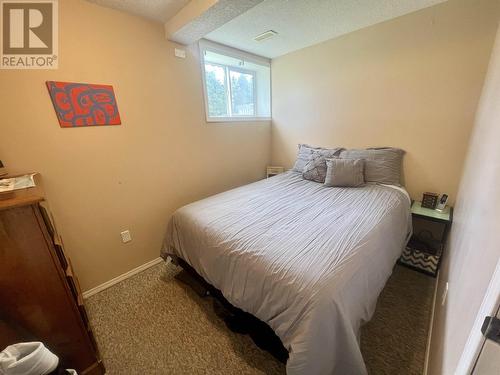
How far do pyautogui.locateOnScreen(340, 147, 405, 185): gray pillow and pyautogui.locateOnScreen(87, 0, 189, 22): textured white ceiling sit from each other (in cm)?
223

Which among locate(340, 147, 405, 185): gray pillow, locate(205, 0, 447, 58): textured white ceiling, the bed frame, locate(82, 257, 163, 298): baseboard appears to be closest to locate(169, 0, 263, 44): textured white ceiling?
locate(205, 0, 447, 58): textured white ceiling

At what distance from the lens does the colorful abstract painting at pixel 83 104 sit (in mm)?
1448

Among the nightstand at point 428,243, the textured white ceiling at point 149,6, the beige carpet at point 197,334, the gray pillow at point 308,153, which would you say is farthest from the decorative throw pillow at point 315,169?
the textured white ceiling at point 149,6

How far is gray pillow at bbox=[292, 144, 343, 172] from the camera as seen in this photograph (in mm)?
2471

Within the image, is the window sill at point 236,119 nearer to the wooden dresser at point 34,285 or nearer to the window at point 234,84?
the window at point 234,84

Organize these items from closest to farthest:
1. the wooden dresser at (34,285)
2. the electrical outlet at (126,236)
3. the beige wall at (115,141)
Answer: the wooden dresser at (34,285) → the beige wall at (115,141) → the electrical outlet at (126,236)

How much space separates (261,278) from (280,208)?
72 centimetres

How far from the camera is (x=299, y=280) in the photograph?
97 centimetres

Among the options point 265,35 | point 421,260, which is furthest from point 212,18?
point 421,260

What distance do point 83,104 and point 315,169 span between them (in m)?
2.23

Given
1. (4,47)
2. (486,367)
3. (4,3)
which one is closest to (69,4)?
(4,3)

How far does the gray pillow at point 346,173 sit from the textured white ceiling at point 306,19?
1347 millimetres

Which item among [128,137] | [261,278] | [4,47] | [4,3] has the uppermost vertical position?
[4,3]

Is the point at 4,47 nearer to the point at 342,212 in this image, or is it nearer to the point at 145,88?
the point at 145,88
